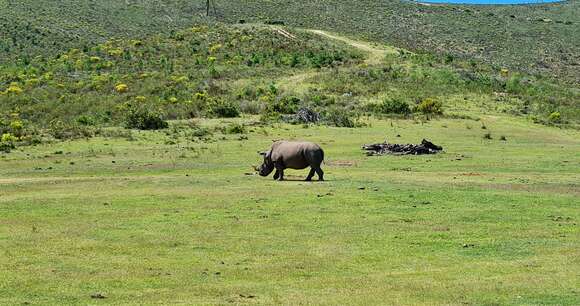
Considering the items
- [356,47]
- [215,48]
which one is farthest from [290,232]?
[356,47]

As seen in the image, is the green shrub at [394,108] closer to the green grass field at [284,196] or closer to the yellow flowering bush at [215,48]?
the green grass field at [284,196]

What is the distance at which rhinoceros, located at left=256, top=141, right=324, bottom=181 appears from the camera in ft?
107

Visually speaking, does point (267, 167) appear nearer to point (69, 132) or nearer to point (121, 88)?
point (69, 132)

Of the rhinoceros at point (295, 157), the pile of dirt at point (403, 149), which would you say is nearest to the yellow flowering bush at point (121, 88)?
the pile of dirt at point (403, 149)

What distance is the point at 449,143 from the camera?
50.2 metres

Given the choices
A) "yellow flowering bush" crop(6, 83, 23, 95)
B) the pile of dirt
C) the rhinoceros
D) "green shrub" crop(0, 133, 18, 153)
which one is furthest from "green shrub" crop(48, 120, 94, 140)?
"yellow flowering bush" crop(6, 83, 23, 95)

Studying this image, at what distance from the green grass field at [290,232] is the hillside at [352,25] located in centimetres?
6982

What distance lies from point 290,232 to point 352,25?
11102cm

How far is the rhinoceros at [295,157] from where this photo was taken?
3250 cm

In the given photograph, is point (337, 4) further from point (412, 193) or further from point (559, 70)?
point (412, 193)

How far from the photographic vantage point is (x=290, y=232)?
20938 mm

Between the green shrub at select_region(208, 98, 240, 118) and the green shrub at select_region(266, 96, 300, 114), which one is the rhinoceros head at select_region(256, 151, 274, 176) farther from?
the green shrub at select_region(266, 96, 300, 114)

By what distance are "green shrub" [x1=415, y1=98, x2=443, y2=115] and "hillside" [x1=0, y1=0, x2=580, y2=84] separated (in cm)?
4321

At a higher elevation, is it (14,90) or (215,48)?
(215,48)
